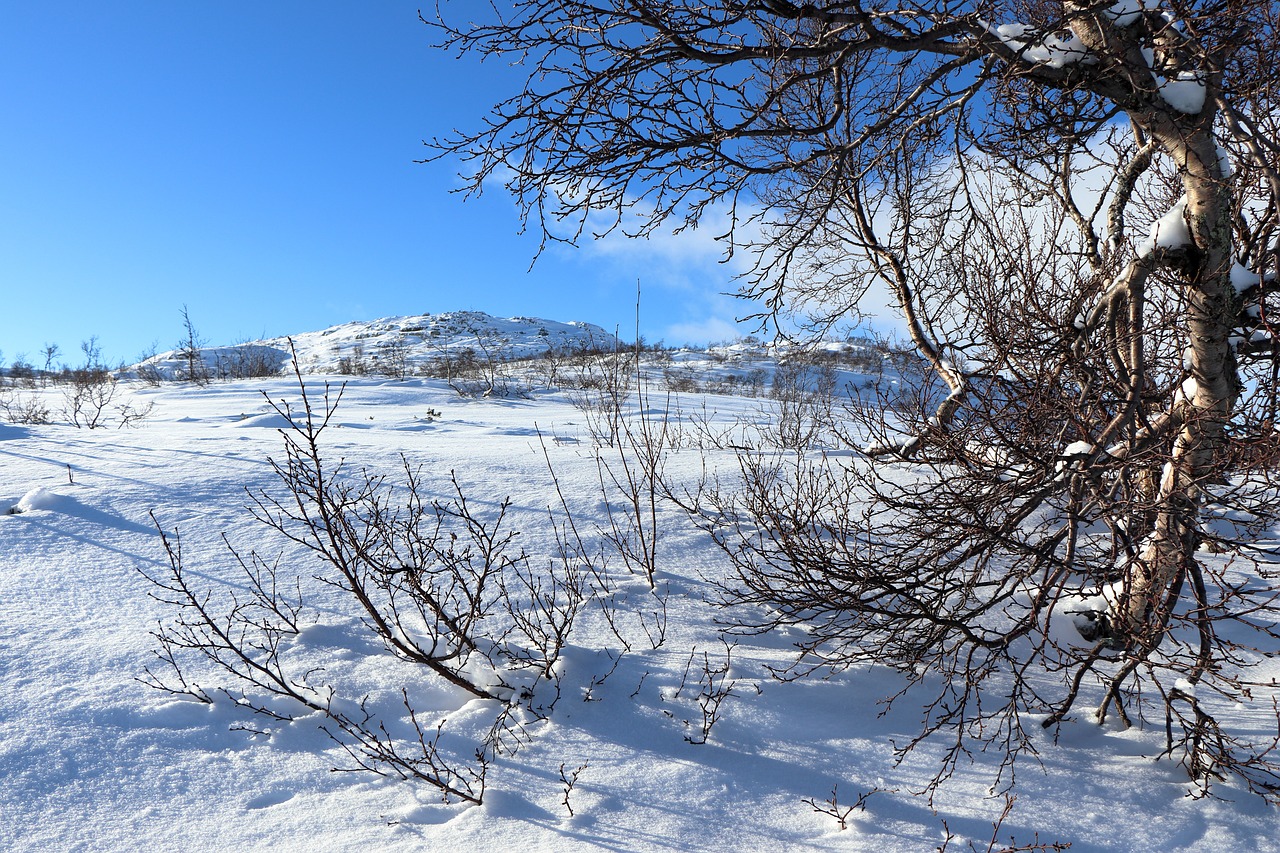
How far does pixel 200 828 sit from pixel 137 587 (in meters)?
1.78

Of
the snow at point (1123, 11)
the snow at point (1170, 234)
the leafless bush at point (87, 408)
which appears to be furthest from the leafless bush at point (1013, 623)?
the leafless bush at point (87, 408)

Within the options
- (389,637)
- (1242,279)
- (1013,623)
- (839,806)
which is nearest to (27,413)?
(389,637)

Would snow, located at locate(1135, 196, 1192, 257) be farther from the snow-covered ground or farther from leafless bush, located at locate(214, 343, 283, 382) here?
leafless bush, located at locate(214, 343, 283, 382)

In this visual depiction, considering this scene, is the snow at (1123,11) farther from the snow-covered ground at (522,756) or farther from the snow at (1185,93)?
the snow-covered ground at (522,756)

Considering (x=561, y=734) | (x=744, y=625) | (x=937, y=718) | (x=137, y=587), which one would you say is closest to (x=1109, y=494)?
(x=937, y=718)

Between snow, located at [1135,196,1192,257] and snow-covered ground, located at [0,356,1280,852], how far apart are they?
2.03m

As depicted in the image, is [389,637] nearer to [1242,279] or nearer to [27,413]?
[1242,279]

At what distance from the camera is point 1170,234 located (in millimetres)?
2959

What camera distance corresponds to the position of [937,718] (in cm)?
294

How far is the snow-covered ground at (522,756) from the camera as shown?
7.34 feet

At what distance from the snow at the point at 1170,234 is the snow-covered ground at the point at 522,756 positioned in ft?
6.66

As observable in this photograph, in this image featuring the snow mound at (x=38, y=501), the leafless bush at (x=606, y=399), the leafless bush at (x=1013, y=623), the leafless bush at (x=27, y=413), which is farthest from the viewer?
the leafless bush at (x=27, y=413)

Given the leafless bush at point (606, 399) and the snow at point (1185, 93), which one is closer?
the snow at point (1185, 93)

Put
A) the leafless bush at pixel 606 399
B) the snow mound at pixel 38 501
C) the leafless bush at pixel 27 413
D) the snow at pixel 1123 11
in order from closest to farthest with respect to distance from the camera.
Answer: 1. the snow at pixel 1123 11
2. the snow mound at pixel 38 501
3. the leafless bush at pixel 606 399
4. the leafless bush at pixel 27 413
